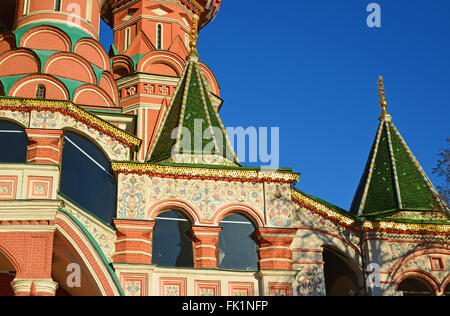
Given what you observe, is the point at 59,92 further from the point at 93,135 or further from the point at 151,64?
the point at 151,64

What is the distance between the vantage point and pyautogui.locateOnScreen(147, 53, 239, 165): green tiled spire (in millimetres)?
14523

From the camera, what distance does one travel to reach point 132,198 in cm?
1331

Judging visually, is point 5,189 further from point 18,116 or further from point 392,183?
point 392,183

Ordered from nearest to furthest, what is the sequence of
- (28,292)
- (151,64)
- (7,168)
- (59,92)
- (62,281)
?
(28,292)
(7,168)
(62,281)
(59,92)
(151,64)

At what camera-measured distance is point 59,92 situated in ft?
55.0

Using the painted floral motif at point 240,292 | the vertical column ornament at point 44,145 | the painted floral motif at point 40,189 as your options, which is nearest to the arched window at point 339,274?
the painted floral motif at point 240,292

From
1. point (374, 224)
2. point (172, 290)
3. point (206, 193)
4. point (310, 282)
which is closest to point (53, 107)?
point (206, 193)

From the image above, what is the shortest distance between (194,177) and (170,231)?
1.27 m

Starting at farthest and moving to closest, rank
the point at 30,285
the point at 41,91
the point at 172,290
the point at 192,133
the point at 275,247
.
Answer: the point at 41,91
the point at 192,133
the point at 275,247
the point at 172,290
the point at 30,285

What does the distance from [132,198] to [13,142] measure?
2.68 metres

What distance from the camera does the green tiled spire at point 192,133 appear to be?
1452 cm

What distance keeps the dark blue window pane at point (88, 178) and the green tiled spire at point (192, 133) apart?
1.47m

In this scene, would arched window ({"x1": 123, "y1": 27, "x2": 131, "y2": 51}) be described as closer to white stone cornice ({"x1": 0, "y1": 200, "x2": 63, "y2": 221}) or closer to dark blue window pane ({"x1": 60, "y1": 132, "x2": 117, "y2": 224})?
dark blue window pane ({"x1": 60, "y1": 132, "x2": 117, "y2": 224})
